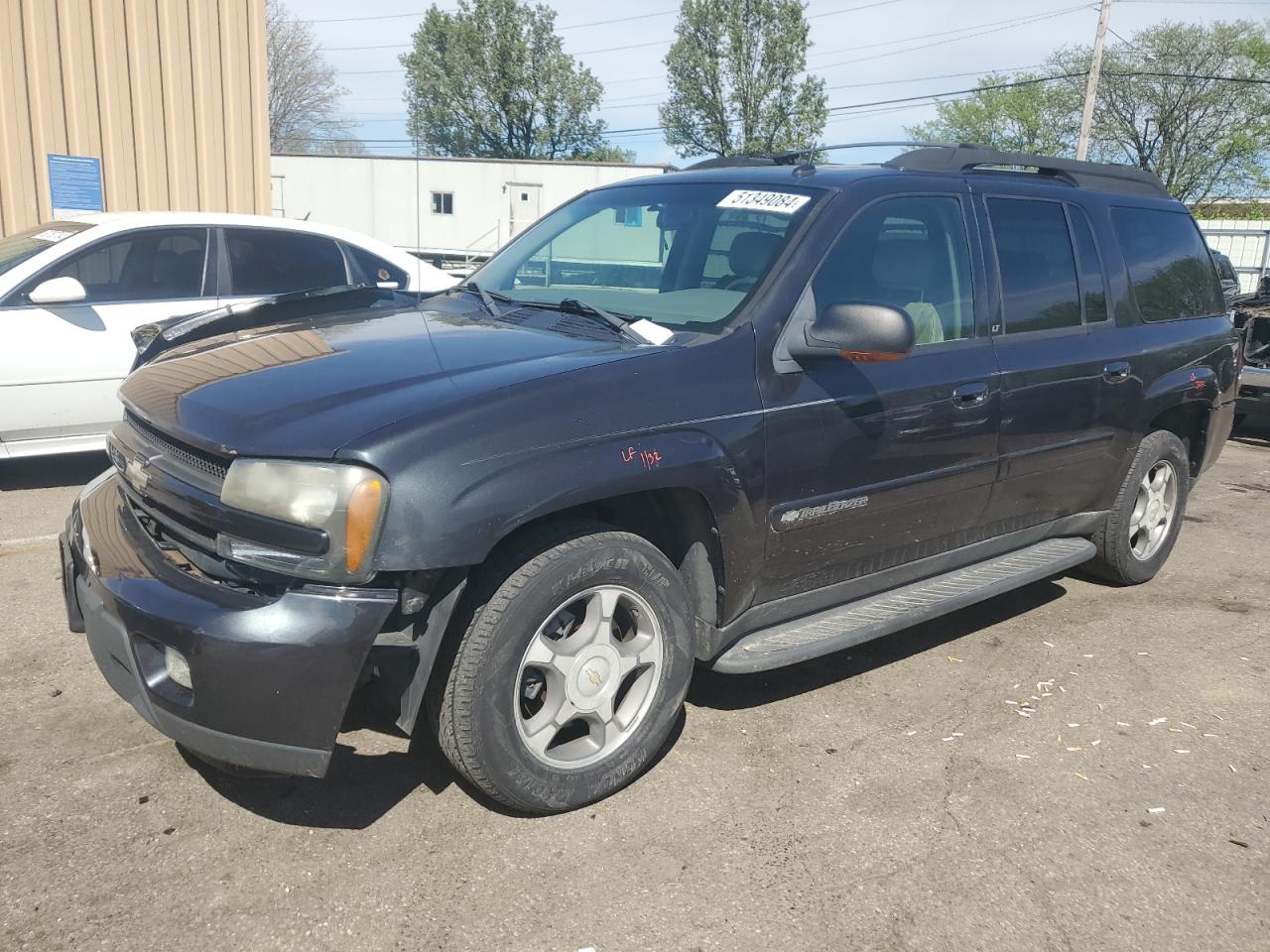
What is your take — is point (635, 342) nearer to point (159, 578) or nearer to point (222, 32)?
point (159, 578)

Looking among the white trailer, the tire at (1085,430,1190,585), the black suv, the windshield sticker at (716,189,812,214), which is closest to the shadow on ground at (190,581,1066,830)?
the black suv

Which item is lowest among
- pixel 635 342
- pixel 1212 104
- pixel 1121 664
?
pixel 1121 664

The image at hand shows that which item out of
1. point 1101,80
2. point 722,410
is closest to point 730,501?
point 722,410

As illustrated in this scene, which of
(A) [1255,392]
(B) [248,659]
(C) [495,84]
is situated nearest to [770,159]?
(B) [248,659]

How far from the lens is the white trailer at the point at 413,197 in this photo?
Result: 25891 mm

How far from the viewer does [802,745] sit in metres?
3.37

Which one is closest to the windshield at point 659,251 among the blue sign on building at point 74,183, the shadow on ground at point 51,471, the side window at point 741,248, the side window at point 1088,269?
the side window at point 741,248

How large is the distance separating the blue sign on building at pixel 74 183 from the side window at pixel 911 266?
905 centimetres

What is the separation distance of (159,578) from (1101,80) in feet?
156

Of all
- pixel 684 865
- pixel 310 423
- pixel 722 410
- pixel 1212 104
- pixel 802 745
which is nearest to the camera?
pixel 310 423

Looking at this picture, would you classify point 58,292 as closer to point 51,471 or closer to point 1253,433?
point 51,471

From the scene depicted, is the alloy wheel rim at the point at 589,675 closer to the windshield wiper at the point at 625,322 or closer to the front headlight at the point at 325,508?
the front headlight at the point at 325,508

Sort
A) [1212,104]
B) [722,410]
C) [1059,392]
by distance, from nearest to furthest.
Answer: [722,410], [1059,392], [1212,104]

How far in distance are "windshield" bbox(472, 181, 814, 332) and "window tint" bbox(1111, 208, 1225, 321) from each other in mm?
2081
